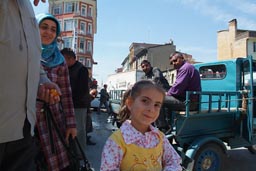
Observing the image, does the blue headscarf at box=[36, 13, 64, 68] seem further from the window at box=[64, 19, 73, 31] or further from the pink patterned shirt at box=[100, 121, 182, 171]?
the window at box=[64, 19, 73, 31]

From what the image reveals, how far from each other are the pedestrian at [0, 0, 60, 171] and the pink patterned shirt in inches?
19.6

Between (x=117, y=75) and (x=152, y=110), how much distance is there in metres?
26.1

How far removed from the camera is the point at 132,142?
1898 millimetres

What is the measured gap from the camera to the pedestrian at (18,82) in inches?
68.4

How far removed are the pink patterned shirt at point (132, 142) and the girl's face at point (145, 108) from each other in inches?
2.1

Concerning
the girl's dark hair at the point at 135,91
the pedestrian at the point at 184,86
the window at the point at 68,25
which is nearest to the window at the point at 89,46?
the window at the point at 68,25

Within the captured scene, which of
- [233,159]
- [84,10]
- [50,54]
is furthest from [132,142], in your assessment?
[84,10]

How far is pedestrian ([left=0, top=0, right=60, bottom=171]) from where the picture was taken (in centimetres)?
174

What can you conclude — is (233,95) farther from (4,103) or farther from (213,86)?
(4,103)

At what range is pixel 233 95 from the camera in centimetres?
573

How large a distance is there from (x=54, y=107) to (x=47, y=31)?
713 millimetres

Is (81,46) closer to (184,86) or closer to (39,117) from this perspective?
(184,86)

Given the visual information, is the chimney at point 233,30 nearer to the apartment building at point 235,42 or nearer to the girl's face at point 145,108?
the apartment building at point 235,42

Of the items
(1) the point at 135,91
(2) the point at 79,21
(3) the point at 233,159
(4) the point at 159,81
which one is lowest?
(3) the point at 233,159
